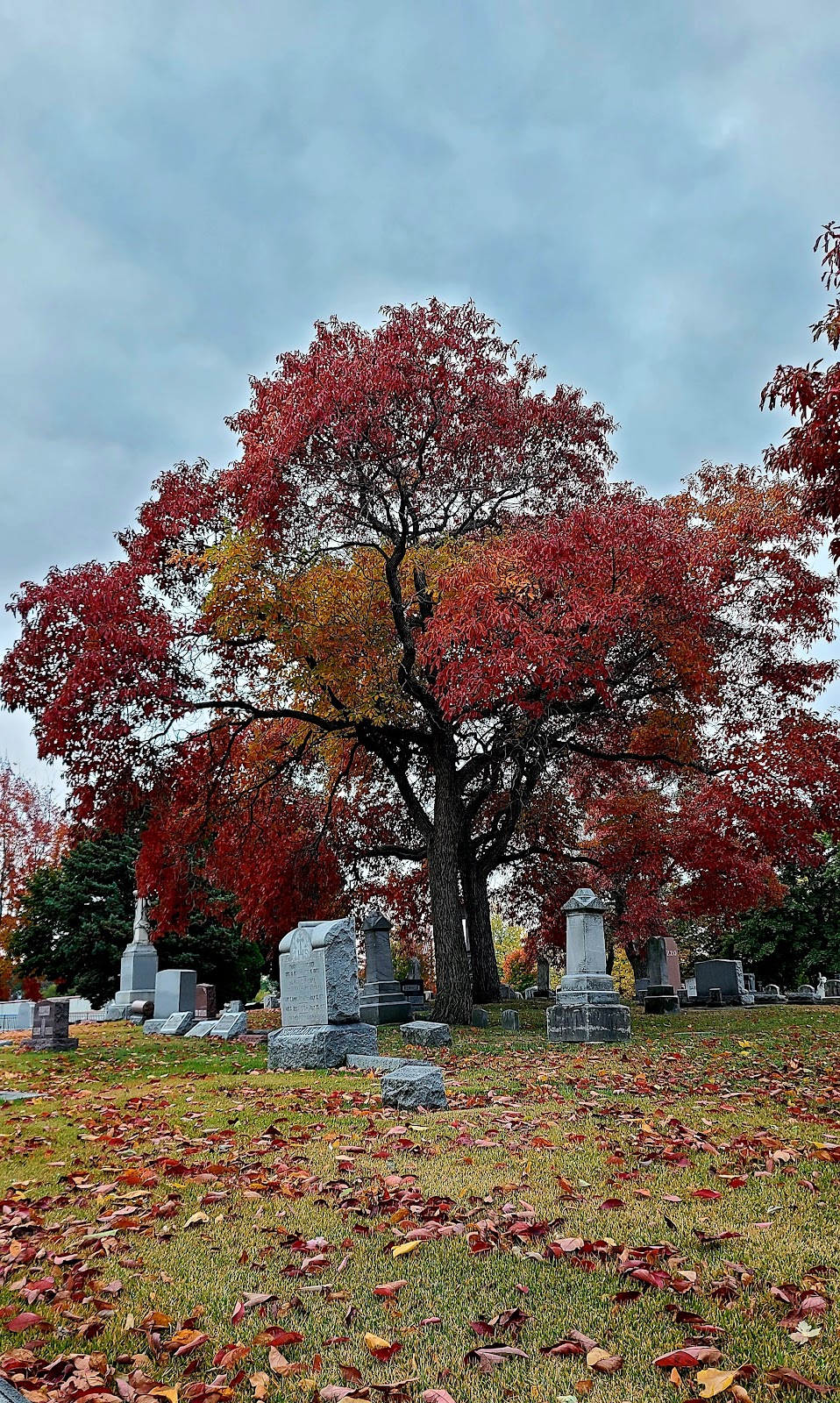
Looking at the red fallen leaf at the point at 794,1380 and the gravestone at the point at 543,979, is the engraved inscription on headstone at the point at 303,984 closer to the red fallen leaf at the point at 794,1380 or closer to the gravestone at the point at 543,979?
the red fallen leaf at the point at 794,1380

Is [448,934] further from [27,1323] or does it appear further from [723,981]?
[723,981]

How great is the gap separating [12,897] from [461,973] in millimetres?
26079

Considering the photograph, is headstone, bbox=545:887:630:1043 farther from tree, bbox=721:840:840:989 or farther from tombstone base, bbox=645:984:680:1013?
tree, bbox=721:840:840:989

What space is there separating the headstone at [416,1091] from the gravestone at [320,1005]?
332 centimetres

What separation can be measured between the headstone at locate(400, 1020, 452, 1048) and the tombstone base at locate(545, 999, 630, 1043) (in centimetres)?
180

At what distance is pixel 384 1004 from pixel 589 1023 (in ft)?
23.1

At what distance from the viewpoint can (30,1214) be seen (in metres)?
4.76

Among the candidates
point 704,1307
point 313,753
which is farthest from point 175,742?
point 704,1307

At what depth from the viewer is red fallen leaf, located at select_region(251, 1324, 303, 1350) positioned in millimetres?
3082

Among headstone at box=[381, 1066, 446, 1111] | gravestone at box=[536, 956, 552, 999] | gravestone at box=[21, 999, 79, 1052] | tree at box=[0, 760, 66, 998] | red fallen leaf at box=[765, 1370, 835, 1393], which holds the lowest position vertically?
gravestone at box=[536, 956, 552, 999]

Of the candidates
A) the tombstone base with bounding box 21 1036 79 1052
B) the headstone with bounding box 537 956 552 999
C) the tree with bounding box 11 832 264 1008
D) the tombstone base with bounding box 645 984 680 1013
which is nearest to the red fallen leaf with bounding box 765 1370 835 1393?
the tombstone base with bounding box 21 1036 79 1052

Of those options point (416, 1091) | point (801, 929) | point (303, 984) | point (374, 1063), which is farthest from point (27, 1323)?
point (801, 929)

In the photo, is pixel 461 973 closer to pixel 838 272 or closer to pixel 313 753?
pixel 313 753

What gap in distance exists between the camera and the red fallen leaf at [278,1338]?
10.1 feet
